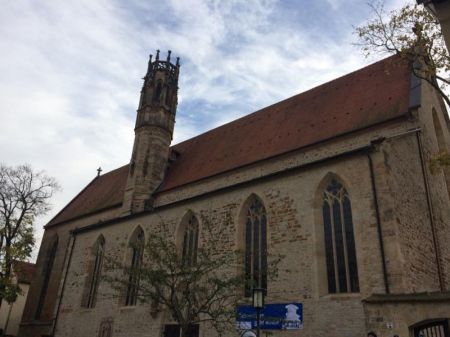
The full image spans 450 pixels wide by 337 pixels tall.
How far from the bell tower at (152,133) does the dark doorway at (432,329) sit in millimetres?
13701

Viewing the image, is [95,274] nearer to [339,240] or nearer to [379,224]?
[339,240]

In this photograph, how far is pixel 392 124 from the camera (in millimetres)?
13844

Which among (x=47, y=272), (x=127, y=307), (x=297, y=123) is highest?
(x=297, y=123)

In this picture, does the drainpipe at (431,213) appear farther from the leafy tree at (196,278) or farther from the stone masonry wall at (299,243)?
the leafy tree at (196,278)

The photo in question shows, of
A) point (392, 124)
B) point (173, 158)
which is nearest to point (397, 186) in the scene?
point (392, 124)

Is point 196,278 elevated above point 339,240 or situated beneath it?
situated beneath

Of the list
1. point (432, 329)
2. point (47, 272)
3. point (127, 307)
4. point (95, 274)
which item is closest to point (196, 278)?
point (432, 329)

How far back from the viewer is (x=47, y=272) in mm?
25391

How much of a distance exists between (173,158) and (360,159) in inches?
508

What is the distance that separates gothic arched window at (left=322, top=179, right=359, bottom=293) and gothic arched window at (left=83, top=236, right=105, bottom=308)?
1170 cm

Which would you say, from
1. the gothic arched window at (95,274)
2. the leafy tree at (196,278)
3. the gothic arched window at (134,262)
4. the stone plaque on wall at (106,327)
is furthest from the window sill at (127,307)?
the gothic arched window at (95,274)

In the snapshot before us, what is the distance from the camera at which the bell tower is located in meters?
20.8

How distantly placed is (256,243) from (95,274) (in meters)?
9.60

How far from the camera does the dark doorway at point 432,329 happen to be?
349 inches
